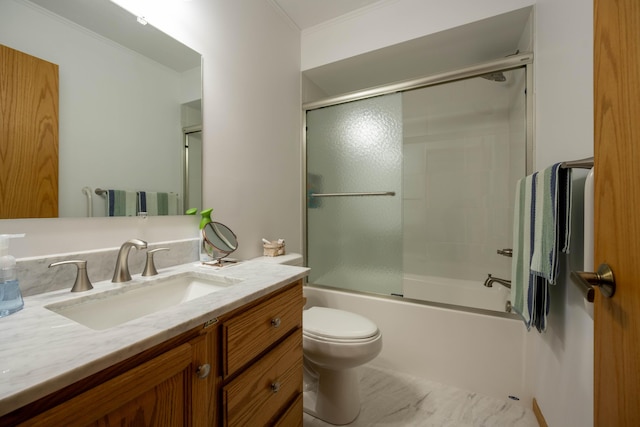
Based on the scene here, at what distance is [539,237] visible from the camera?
3.19 ft

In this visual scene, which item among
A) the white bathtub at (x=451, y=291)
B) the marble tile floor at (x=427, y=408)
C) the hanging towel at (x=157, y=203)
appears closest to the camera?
the hanging towel at (x=157, y=203)

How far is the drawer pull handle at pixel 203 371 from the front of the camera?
1.97 ft

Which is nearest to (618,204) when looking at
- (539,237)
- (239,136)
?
(539,237)

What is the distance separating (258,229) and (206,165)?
0.51 m

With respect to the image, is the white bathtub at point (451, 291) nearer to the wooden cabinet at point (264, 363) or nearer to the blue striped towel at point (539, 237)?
the blue striped towel at point (539, 237)

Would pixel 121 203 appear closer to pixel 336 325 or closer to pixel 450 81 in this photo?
pixel 336 325

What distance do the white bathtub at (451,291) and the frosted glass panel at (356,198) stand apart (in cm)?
39

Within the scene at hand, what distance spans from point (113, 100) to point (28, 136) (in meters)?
0.28

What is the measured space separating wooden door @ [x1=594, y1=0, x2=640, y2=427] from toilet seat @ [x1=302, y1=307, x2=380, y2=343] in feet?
2.62

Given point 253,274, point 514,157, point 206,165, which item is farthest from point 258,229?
point 514,157

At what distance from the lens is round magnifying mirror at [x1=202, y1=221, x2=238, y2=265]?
1.18 meters

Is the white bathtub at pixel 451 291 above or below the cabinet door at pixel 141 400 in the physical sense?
below

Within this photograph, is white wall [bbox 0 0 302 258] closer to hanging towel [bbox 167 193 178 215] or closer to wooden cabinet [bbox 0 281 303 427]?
hanging towel [bbox 167 193 178 215]

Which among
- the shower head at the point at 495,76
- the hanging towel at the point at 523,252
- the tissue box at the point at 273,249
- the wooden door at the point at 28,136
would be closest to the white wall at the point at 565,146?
the hanging towel at the point at 523,252
